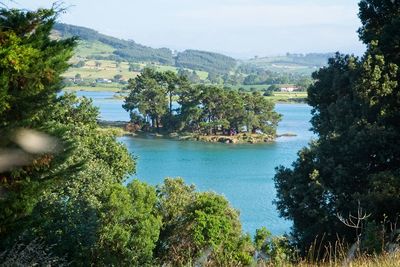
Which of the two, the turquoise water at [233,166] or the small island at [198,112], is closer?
the turquoise water at [233,166]

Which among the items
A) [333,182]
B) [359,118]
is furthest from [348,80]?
[333,182]

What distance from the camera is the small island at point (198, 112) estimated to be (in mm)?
55250

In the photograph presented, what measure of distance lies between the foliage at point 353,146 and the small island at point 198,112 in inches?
1614

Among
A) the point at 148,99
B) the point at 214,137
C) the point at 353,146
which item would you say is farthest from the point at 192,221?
the point at 148,99

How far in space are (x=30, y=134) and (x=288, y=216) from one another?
7307mm

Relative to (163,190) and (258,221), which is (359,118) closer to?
(163,190)

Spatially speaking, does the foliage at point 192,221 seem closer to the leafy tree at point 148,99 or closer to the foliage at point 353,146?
the foliage at point 353,146

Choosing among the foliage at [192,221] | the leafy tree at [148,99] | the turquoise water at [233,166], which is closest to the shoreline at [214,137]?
the turquoise water at [233,166]

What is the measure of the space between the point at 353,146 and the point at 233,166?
2762 cm

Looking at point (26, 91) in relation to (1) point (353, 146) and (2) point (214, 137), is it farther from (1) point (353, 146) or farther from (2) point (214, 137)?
(2) point (214, 137)

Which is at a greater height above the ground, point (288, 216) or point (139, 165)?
point (288, 216)

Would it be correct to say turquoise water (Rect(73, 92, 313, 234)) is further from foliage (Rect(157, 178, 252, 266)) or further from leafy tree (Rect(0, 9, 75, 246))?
leafy tree (Rect(0, 9, 75, 246))

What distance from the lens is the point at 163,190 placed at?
14.9 meters

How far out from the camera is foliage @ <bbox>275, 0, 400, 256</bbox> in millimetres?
10844
